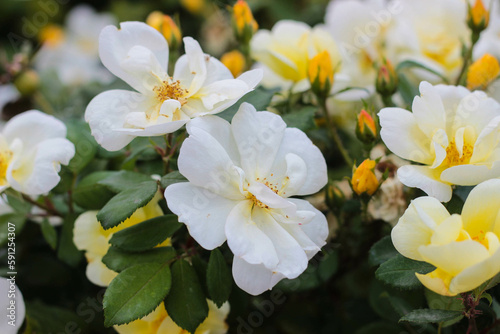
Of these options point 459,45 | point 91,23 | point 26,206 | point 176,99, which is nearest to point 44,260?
point 26,206

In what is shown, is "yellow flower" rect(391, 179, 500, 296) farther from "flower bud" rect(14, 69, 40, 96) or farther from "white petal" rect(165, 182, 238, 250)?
"flower bud" rect(14, 69, 40, 96)

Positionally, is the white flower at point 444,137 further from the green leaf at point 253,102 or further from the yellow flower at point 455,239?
the green leaf at point 253,102

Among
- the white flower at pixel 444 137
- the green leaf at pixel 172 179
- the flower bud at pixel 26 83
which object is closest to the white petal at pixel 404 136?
the white flower at pixel 444 137

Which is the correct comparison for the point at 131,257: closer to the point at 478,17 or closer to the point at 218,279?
the point at 218,279

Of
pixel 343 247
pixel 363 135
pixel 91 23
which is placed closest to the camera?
pixel 363 135

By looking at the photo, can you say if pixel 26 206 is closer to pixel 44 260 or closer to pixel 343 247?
pixel 44 260

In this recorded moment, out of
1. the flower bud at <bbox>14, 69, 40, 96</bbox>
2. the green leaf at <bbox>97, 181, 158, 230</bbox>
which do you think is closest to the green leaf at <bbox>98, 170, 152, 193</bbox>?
the green leaf at <bbox>97, 181, 158, 230</bbox>

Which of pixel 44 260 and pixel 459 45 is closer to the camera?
pixel 44 260
